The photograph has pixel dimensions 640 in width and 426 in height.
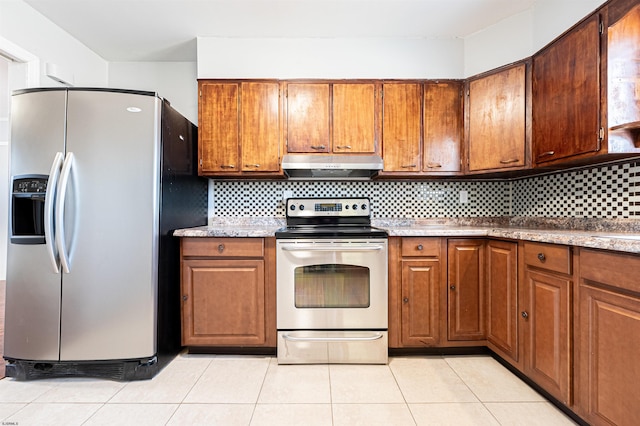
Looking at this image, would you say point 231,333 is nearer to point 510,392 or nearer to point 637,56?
point 510,392

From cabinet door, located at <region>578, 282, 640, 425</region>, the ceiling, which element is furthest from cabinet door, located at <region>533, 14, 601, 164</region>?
cabinet door, located at <region>578, 282, 640, 425</region>

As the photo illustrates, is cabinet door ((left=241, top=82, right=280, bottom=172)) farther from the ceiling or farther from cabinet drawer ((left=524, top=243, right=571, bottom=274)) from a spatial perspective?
cabinet drawer ((left=524, top=243, right=571, bottom=274))

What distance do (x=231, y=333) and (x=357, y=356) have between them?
892 millimetres

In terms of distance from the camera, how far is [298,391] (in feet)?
5.74

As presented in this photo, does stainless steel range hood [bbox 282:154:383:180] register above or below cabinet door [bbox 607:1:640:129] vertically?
below

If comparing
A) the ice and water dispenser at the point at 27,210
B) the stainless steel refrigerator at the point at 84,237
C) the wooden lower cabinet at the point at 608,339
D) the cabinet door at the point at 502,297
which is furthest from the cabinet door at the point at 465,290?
the ice and water dispenser at the point at 27,210

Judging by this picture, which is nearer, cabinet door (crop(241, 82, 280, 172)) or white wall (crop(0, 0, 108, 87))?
white wall (crop(0, 0, 108, 87))

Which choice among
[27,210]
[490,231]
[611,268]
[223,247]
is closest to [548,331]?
[611,268]

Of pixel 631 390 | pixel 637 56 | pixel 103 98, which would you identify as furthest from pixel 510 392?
pixel 103 98

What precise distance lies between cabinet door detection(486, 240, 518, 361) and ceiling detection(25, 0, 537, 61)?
173 cm

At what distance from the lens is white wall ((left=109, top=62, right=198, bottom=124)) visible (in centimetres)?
296

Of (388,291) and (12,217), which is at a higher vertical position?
(12,217)

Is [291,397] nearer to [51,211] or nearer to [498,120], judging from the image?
[51,211]

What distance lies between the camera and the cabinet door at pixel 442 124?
2514 millimetres
